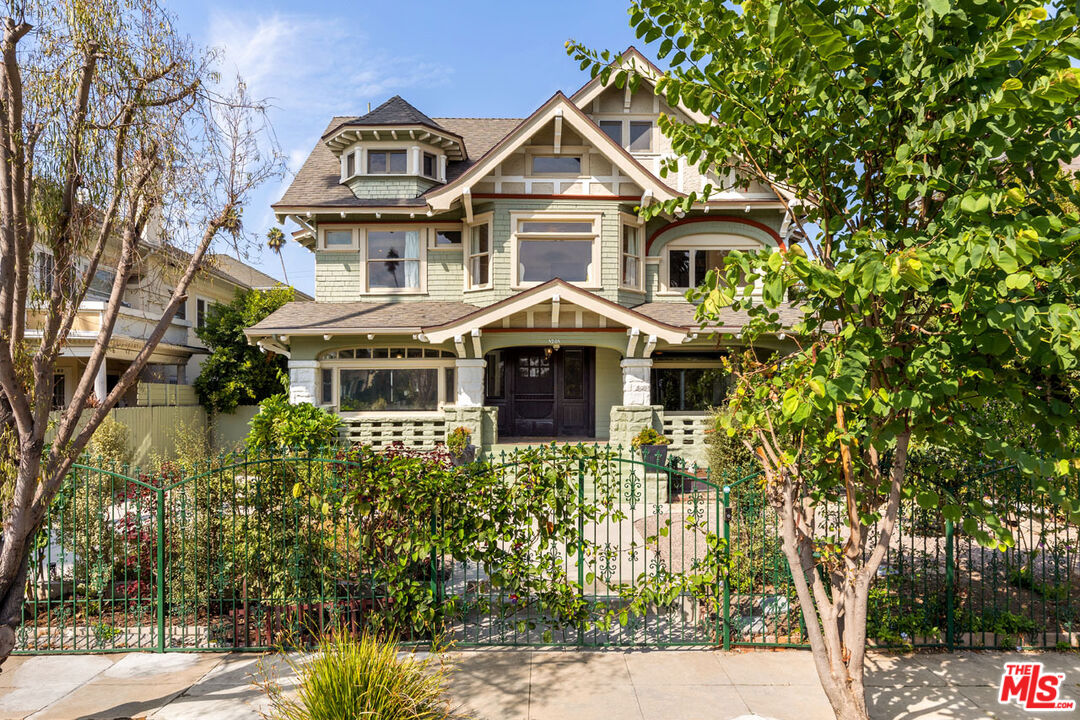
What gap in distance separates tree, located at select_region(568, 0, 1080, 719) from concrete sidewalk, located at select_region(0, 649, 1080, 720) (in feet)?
3.97

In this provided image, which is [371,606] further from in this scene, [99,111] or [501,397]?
[501,397]

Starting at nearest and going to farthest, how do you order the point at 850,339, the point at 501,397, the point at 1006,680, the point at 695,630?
the point at 850,339 < the point at 1006,680 < the point at 695,630 < the point at 501,397

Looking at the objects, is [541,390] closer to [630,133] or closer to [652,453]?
[652,453]

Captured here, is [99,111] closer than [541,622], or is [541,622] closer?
[99,111]

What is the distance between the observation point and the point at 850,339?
134 inches

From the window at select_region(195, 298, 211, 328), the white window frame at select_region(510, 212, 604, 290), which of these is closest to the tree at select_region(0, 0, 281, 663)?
the white window frame at select_region(510, 212, 604, 290)

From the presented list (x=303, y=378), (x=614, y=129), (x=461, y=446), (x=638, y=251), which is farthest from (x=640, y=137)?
(x=303, y=378)

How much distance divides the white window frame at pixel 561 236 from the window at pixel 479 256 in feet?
2.59

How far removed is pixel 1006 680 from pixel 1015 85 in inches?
204

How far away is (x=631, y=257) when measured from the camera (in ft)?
54.2

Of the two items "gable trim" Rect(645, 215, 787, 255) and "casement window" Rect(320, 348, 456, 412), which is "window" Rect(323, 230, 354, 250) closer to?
"casement window" Rect(320, 348, 456, 412)

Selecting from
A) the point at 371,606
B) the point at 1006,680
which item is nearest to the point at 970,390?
the point at 1006,680

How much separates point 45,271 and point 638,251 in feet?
46.1

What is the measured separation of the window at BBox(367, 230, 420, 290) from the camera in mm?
16938
